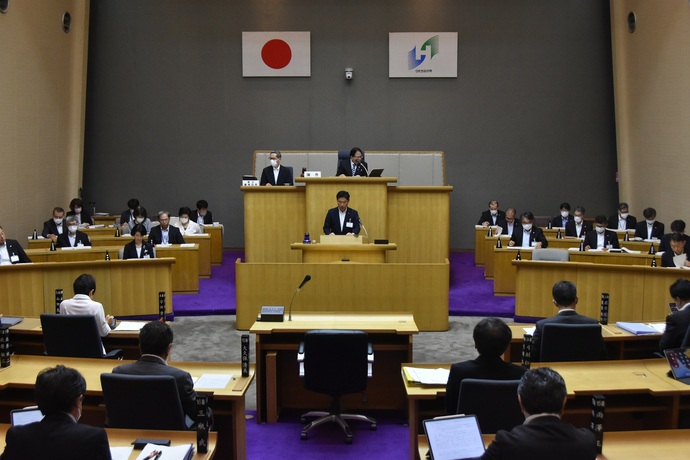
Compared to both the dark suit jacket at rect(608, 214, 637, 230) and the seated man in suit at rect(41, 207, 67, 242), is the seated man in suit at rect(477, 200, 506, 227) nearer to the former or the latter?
the dark suit jacket at rect(608, 214, 637, 230)

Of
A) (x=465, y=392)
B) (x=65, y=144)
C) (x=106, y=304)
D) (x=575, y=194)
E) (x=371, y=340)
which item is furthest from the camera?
(x=575, y=194)

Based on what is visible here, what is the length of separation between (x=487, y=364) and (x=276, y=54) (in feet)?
41.2

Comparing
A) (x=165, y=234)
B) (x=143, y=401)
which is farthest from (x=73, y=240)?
(x=143, y=401)

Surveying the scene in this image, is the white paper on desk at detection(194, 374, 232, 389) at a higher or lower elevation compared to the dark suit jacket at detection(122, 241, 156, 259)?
lower

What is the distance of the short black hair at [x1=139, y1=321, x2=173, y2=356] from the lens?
4.14m

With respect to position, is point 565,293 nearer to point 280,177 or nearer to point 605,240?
point 605,240

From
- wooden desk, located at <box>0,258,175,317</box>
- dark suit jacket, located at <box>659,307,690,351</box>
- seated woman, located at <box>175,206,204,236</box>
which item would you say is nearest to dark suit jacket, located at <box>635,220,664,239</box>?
dark suit jacket, located at <box>659,307,690,351</box>

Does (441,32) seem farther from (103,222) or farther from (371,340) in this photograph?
(371,340)

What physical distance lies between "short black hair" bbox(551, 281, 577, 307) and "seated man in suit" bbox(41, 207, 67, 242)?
9566mm

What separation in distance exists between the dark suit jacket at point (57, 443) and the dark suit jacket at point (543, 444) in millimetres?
1651

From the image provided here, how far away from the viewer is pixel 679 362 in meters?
4.78

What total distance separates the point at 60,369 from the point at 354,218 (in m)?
6.83

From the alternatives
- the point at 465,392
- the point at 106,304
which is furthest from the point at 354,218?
the point at 465,392

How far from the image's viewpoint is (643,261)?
385 inches
